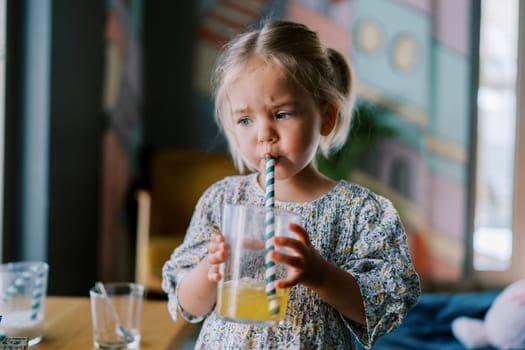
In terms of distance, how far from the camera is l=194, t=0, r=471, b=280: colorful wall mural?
4.32 meters

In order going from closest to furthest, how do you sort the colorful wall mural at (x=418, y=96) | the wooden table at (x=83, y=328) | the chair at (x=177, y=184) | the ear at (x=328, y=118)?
the ear at (x=328, y=118) < the wooden table at (x=83, y=328) < the chair at (x=177, y=184) < the colorful wall mural at (x=418, y=96)

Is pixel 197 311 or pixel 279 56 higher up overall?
pixel 279 56

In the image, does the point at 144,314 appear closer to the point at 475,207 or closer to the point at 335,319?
the point at 335,319

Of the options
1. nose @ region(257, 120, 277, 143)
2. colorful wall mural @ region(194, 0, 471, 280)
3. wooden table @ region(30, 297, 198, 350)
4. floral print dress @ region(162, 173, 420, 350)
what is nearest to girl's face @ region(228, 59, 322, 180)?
nose @ region(257, 120, 277, 143)

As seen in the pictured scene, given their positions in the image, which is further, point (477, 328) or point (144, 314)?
point (477, 328)

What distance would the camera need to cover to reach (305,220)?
114 centimetres

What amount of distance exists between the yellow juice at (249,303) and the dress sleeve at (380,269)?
0.20m

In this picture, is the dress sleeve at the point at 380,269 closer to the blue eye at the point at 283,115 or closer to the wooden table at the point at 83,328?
the blue eye at the point at 283,115

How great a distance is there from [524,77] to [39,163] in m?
3.18

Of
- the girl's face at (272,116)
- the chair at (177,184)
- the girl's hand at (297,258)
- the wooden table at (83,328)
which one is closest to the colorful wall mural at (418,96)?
the chair at (177,184)

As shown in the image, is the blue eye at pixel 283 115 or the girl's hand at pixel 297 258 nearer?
the girl's hand at pixel 297 258

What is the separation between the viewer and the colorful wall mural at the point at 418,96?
432 cm

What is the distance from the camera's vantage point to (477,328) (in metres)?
2.16

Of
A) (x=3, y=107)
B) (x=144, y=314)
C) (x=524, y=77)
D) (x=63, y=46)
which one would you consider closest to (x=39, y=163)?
(x=3, y=107)
